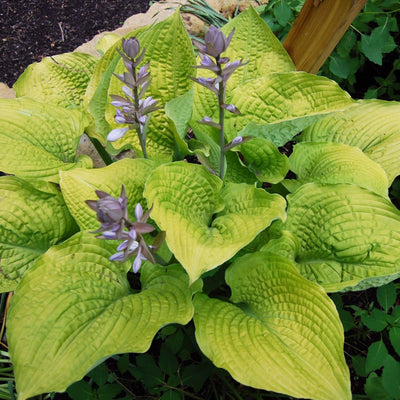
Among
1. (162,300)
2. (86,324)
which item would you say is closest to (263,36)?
(162,300)

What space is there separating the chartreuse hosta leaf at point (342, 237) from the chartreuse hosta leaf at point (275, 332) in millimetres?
100

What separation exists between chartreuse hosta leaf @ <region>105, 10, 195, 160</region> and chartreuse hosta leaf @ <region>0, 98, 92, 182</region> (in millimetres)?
145

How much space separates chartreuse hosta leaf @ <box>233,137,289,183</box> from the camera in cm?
134

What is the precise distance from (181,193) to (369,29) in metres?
1.26

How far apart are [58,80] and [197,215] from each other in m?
0.85

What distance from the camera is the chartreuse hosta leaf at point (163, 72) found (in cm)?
135

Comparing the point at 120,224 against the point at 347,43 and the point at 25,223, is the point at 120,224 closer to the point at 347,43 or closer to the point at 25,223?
the point at 25,223

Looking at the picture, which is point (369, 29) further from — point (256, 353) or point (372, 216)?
point (256, 353)

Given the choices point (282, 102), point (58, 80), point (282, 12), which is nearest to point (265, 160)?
point (282, 102)

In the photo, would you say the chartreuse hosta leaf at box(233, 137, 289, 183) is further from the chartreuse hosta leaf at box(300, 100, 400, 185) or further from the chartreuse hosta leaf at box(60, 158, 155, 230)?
the chartreuse hosta leaf at box(60, 158, 155, 230)

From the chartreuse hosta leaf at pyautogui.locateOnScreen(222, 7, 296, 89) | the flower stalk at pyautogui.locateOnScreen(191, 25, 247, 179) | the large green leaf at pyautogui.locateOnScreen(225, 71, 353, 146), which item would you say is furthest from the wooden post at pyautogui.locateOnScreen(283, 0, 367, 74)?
the flower stalk at pyautogui.locateOnScreen(191, 25, 247, 179)

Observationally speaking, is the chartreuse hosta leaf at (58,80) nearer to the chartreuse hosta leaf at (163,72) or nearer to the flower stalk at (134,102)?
the chartreuse hosta leaf at (163,72)

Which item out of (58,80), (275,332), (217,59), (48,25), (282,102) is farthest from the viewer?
(48,25)

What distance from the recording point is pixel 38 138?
137cm
